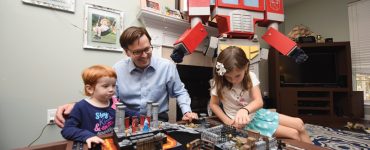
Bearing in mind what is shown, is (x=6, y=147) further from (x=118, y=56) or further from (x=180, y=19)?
(x=180, y=19)

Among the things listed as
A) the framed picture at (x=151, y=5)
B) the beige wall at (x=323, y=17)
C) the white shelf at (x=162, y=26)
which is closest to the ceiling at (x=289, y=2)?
the beige wall at (x=323, y=17)

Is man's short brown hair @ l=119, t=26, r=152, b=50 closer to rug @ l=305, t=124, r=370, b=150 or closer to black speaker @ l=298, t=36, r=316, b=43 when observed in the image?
rug @ l=305, t=124, r=370, b=150

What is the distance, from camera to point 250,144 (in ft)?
1.47

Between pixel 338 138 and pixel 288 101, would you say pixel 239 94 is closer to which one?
pixel 338 138

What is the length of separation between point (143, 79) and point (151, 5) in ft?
2.31

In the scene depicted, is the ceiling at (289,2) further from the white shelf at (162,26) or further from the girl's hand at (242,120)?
the girl's hand at (242,120)

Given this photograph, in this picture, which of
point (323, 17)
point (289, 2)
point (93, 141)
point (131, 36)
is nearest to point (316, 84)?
point (323, 17)

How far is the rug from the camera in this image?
1459 mm

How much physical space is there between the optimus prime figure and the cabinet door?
46.3 inches

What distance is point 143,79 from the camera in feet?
3.46

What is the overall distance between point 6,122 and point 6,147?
0.13m

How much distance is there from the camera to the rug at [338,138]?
1459 millimetres

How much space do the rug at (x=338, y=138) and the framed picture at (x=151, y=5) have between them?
61.4 inches

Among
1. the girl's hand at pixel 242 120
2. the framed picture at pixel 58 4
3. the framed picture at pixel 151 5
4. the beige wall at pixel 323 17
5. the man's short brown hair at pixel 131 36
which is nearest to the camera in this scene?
the girl's hand at pixel 242 120
